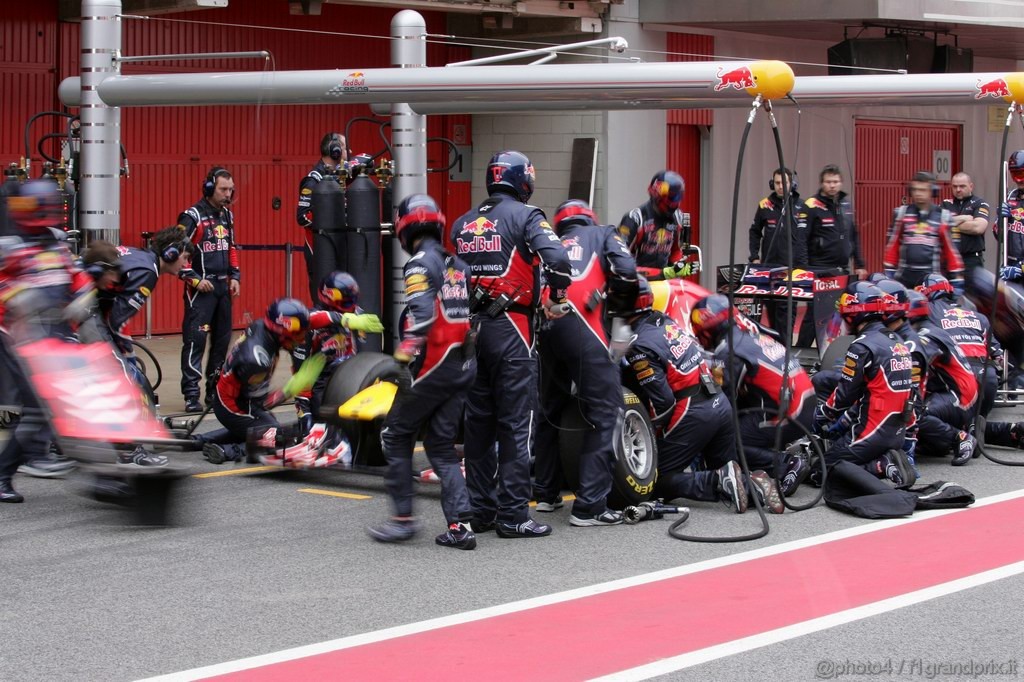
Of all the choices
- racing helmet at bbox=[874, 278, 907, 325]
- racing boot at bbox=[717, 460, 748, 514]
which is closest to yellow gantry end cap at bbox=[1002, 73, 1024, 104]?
racing helmet at bbox=[874, 278, 907, 325]

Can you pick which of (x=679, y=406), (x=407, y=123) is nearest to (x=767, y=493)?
(x=679, y=406)

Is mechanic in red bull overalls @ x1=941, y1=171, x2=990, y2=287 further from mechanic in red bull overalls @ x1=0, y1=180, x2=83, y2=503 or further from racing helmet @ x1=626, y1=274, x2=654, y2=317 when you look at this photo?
mechanic in red bull overalls @ x1=0, y1=180, x2=83, y2=503

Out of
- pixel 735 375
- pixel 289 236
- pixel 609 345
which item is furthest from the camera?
pixel 289 236

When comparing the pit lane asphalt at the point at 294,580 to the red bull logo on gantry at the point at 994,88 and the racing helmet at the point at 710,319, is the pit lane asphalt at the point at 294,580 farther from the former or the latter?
the red bull logo on gantry at the point at 994,88

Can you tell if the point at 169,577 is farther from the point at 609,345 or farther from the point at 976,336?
the point at 976,336

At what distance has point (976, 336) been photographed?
36.2 feet

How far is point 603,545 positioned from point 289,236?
10940mm

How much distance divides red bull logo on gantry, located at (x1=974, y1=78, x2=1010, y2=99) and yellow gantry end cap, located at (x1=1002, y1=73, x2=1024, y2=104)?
0.03m

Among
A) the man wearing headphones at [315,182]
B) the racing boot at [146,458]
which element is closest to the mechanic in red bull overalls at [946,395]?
the man wearing headphones at [315,182]

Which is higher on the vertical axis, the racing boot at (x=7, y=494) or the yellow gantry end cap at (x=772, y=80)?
the yellow gantry end cap at (x=772, y=80)

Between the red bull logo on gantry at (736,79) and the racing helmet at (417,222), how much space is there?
221cm

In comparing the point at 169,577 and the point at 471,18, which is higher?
the point at 471,18

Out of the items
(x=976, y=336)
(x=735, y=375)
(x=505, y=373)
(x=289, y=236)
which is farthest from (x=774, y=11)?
(x=505, y=373)

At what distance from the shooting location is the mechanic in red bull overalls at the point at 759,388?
9.23 metres
